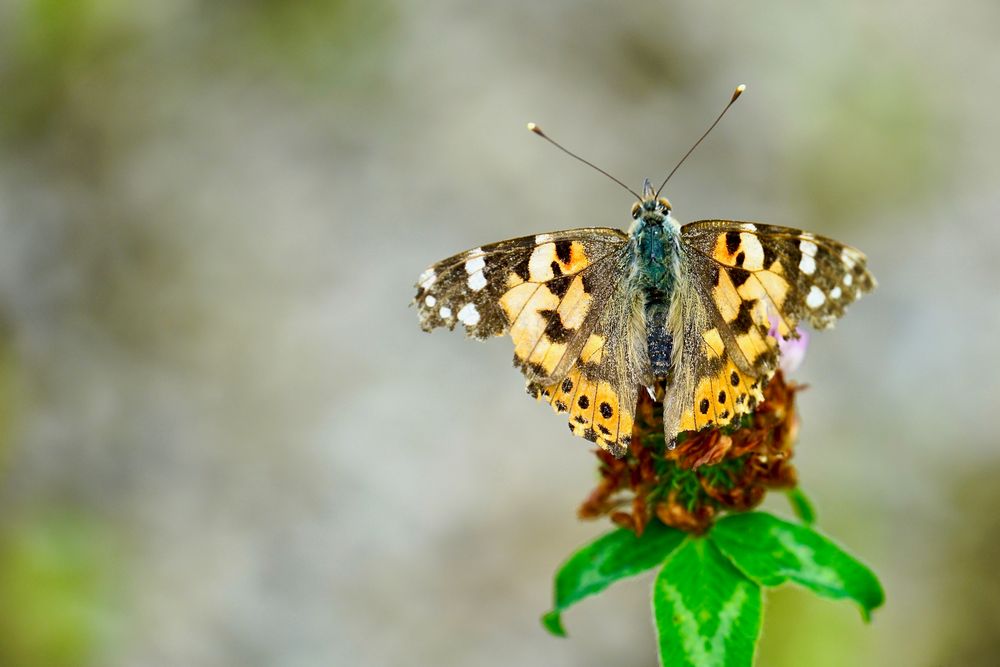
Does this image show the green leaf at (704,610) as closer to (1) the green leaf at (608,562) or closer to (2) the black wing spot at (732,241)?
(1) the green leaf at (608,562)

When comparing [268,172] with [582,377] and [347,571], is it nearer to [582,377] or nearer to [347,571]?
[347,571]

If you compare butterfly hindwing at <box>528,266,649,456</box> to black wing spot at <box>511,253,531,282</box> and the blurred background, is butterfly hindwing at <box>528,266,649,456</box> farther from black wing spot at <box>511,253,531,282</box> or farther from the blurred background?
the blurred background

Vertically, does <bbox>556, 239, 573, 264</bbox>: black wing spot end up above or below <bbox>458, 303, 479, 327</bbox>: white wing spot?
above

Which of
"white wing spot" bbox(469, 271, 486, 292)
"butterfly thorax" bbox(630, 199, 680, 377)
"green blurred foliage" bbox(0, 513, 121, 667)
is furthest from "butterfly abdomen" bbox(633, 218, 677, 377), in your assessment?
"green blurred foliage" bbox(0, 513, 121, 667)

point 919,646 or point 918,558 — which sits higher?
point 918,558

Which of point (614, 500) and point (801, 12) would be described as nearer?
point (614, 500)

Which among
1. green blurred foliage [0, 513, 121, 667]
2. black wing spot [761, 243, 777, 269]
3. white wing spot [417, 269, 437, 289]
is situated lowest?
black wing spot [761, 243, 777, 269]

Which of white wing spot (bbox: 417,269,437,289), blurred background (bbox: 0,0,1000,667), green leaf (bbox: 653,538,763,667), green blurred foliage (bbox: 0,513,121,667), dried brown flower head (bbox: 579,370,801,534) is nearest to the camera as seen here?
green leaf (bbox: 653,538,763,667)

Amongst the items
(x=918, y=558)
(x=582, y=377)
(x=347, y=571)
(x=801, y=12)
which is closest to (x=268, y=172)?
(x=347, y=571)

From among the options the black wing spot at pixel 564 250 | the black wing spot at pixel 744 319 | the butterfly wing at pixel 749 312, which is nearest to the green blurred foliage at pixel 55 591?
the black wing spot at pixel 564 250
